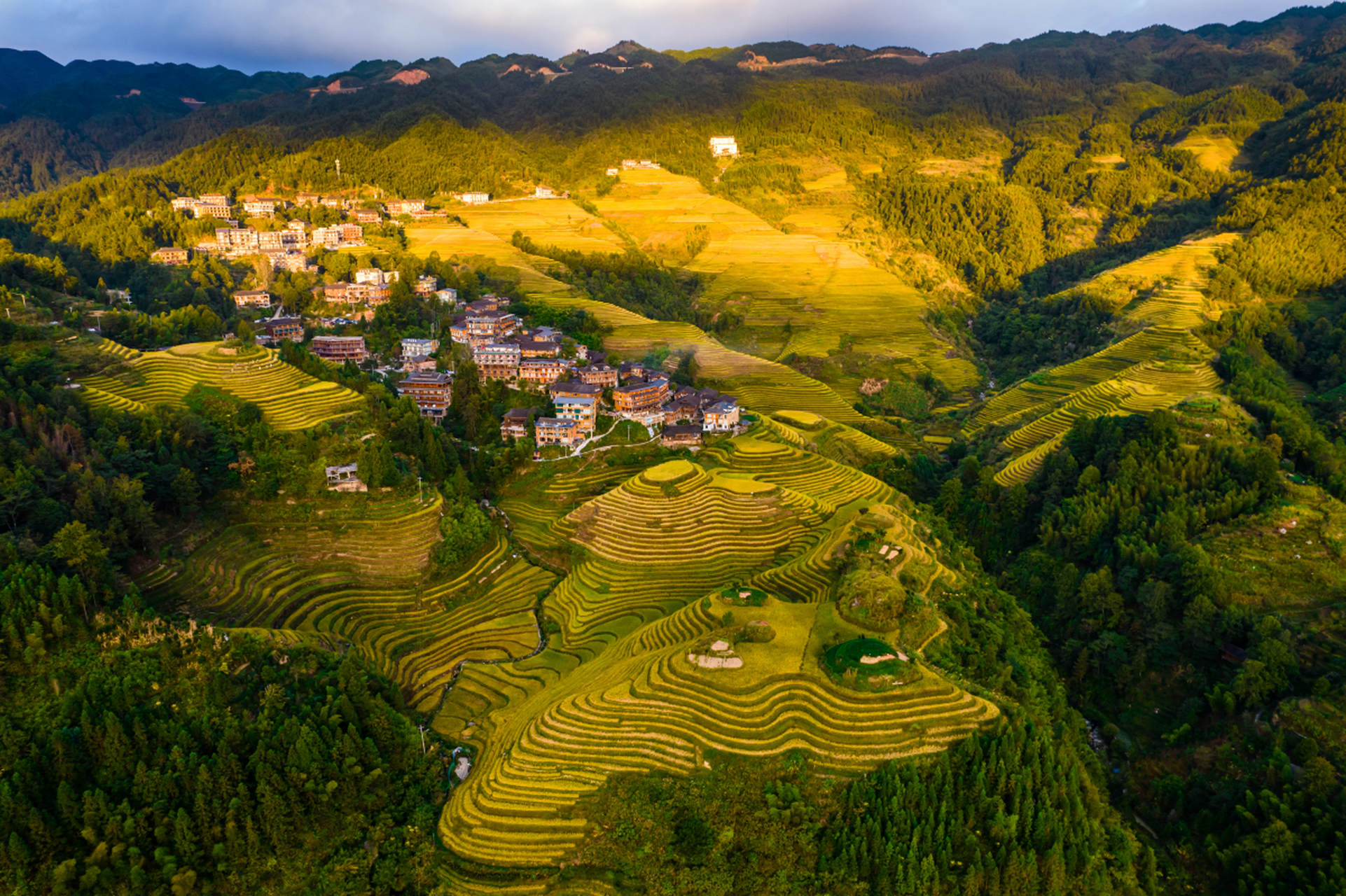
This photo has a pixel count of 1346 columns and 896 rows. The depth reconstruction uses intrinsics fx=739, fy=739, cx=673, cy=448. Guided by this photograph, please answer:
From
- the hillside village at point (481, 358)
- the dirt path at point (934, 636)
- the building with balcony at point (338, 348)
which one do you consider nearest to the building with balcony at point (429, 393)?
the hillside village at point (481, 358)

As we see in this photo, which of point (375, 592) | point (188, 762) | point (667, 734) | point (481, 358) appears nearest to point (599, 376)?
point (481, 358)

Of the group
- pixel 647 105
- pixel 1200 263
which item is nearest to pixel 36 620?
pixel 1200 263

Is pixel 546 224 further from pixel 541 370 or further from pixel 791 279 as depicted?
pixel 541 370

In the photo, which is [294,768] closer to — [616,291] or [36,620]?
[36,620]

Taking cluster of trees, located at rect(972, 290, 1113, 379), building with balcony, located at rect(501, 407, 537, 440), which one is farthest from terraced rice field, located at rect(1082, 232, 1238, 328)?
building with balcony, located at rect(501, 407, 537, 440)

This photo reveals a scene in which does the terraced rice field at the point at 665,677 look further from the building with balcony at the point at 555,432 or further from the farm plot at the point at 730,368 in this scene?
the farm plot at the point at 730,368
